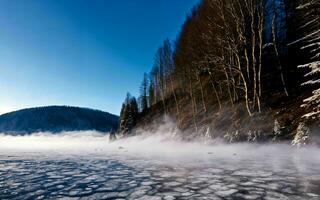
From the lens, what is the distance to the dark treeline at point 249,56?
22938mm

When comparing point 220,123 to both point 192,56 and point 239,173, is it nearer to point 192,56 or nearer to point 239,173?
point 192,56

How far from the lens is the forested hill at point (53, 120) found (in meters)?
154

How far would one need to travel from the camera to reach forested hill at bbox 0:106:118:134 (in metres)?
154

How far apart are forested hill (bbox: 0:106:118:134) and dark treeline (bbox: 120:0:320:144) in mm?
114966

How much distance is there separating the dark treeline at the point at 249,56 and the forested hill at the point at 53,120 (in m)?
115

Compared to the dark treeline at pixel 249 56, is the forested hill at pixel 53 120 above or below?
above

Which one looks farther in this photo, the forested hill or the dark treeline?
the forested hill

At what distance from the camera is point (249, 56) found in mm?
31641

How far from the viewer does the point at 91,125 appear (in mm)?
159500

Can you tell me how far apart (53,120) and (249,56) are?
144 meters

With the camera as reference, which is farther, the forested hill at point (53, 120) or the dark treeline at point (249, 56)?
the forested hill at point (53, 120)

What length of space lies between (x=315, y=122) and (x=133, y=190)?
39.2 ft

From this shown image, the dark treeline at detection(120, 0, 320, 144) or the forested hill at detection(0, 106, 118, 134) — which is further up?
the forested hill at detection(0, 106, 118, 134)

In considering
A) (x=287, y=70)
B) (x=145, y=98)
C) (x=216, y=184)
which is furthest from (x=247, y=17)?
(x=145, y=98)
